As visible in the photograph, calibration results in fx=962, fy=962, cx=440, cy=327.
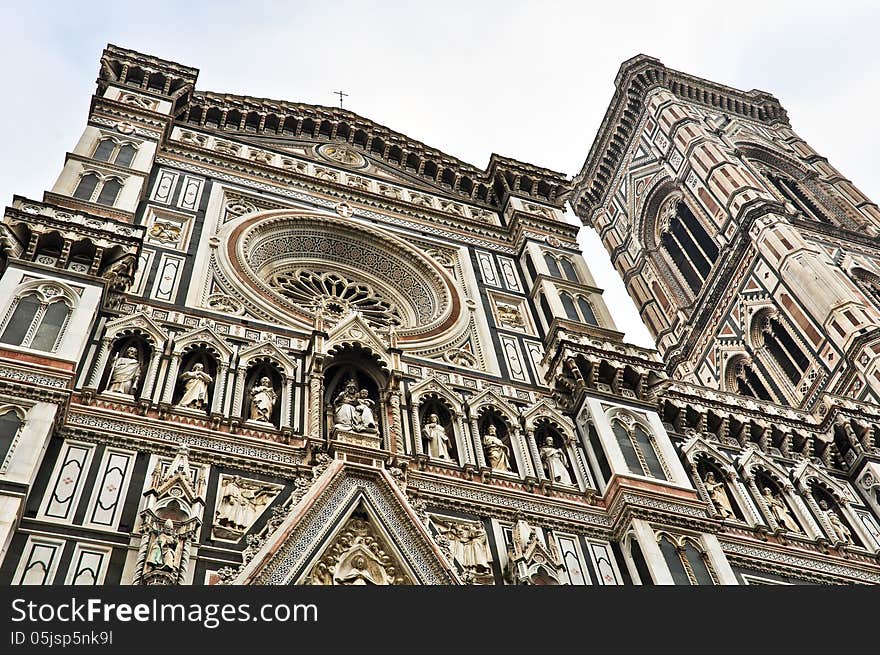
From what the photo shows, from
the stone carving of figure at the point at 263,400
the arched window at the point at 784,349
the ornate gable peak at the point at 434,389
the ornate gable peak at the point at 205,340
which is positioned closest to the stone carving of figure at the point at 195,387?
the ornate gable peak at the point at 205,340

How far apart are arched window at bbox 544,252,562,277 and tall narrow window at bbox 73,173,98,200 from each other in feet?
22.5

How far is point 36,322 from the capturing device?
9.53 meters

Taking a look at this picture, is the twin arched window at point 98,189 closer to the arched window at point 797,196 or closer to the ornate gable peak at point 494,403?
the ornate gable peak at point 494,403

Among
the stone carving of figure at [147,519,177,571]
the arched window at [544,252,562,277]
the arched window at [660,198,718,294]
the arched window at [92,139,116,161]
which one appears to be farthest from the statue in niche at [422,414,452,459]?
the arched window at [660,198,718,294]

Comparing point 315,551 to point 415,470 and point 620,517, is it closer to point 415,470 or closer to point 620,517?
point 415,470

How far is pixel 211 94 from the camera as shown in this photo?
18.0m

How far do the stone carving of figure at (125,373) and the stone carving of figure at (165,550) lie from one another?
2.18 metres

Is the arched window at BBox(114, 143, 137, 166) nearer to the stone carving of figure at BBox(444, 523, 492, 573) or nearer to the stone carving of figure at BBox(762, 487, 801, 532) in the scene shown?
the stone carving of figure at BBox(444, 523, 492, 573)

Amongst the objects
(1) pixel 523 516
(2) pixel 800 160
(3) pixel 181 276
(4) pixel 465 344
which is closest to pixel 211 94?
(3) pixel 181 276

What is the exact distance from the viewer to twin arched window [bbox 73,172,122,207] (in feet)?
40.6

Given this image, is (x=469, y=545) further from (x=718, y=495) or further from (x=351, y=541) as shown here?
(x=718, y=495)

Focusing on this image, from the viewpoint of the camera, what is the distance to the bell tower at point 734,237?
21203mm

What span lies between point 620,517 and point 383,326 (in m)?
4.93

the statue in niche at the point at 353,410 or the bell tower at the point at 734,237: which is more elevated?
the bell tower at the point at 734,237
